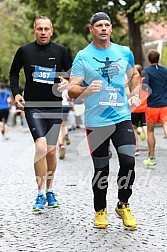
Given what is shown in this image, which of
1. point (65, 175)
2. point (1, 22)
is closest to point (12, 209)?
point (65, 175)

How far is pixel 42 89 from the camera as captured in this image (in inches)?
265

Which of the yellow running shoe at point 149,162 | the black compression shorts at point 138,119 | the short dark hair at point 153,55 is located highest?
the short dark hair at point 153,55

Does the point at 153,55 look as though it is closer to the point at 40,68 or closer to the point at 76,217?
the point at 40,68

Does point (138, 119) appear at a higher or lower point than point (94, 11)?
lower

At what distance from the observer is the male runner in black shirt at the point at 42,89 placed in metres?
6.71

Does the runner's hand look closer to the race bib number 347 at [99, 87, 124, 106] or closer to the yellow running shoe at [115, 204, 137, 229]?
the race bib number 347 at [99, 87, 124, 106]

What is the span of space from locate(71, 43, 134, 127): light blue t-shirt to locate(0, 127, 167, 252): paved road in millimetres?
1032

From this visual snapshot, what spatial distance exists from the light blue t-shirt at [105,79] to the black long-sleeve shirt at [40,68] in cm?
101

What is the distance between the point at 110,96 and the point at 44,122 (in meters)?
1.31

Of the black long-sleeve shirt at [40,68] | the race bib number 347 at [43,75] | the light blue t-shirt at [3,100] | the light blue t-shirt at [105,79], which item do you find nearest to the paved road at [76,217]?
the light blue t-shirt at [105,79]

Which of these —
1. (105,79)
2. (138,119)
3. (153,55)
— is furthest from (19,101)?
(138,119)

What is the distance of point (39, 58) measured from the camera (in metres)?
6.74

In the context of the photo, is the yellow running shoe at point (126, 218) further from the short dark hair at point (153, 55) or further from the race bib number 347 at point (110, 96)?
the short dark hair at point (153, 55)

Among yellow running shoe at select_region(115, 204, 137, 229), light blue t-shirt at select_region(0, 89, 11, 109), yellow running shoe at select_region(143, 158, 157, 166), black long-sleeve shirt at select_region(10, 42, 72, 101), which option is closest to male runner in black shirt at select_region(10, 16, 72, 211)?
black long-sleeve shirt at select_region(10, 42, 72, 101)
